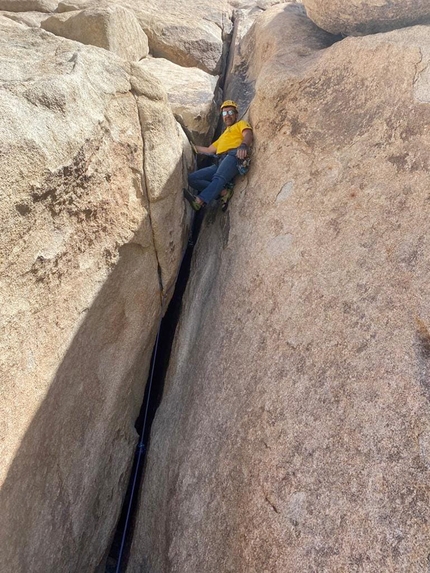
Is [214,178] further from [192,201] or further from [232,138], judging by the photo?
[232,138]

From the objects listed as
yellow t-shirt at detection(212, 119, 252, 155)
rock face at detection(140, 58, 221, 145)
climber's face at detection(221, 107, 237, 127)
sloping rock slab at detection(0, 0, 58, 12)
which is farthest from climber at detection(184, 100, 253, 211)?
sloping rock slab at detection(0, 0, 58, 12)

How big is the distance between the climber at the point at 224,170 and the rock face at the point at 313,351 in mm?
138

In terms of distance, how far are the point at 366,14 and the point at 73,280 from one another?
363 centimetres

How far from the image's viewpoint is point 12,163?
2.53m

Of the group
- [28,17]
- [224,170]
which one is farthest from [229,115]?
[28,17]

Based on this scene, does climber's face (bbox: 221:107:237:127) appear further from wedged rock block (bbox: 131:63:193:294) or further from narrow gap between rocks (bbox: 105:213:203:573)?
narrow gap between rocks (bbox: 105:213:203:573)

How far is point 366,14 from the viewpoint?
4.41 m

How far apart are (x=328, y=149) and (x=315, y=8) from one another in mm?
2234

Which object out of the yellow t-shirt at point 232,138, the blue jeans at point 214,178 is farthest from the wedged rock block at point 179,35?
the blue jeans at point 214,178

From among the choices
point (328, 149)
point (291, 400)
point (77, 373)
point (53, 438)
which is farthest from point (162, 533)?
point (328, 149)

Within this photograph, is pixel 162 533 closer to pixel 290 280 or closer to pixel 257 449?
pixel 257 449

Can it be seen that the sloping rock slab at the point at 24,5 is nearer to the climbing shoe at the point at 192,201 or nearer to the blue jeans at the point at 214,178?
the blue jeans at the point at 214,178

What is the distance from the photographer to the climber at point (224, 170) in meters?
4.57

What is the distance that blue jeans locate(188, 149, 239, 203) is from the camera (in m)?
4.59
